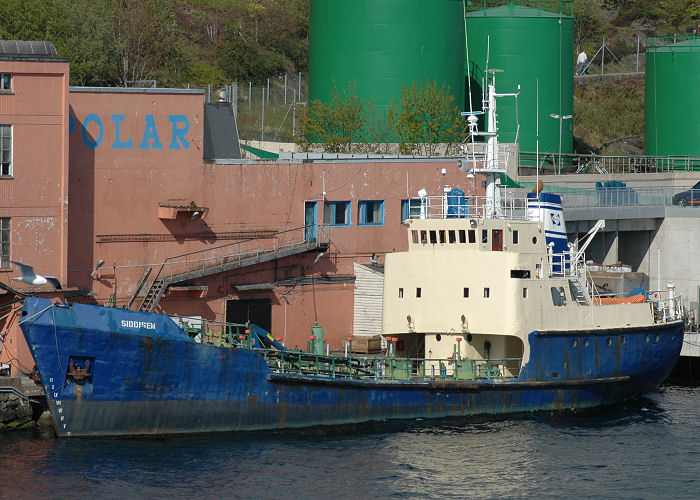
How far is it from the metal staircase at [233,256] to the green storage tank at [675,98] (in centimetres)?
3094

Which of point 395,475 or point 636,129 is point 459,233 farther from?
point 636,129

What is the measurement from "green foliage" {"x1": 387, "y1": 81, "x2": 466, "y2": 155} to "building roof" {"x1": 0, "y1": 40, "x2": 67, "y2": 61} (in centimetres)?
2136

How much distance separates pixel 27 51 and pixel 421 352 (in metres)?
16.0

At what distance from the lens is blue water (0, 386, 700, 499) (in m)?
29.5

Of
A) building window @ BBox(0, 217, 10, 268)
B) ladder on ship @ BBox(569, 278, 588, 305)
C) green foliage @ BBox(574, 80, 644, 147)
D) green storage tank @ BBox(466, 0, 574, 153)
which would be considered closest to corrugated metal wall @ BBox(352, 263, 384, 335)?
ladder on ship @ BBox(569, 278, 588, 305)

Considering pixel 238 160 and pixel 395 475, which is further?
pixel 238 160

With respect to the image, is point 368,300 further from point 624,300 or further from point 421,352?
point 624,300

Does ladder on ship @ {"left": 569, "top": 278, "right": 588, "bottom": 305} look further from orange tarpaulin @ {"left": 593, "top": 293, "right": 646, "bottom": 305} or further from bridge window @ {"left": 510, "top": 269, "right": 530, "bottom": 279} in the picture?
bridge window @ {"left": 510, "top": 269, "right": 530, "bottom": 279}

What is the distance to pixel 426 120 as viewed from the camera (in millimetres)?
57625

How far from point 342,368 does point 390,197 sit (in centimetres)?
1071

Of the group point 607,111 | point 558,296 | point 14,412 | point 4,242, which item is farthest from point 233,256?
point 607,111

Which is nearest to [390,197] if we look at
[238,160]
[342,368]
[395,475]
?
[238,160]

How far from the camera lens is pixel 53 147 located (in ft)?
126

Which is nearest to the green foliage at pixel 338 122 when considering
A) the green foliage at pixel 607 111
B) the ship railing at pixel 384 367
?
the ship railing at pixel 384 367
